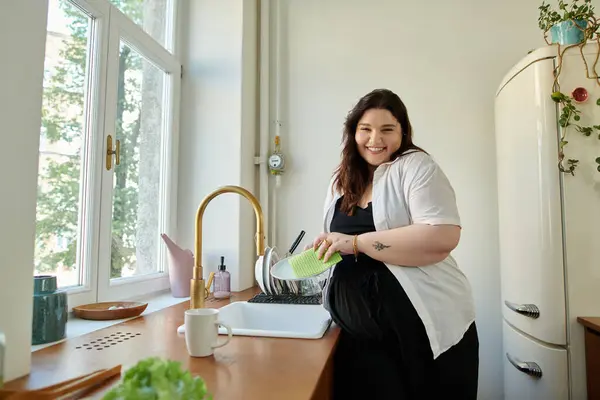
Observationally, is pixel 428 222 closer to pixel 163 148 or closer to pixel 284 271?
pixel 284 271

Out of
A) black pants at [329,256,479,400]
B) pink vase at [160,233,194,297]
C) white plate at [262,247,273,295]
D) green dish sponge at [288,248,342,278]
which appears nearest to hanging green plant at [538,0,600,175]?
black pants at [329,256,479,400]

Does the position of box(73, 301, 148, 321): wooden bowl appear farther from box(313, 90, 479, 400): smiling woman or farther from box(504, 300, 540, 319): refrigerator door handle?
box(504, 300, 540, 319): refrigerator door handle

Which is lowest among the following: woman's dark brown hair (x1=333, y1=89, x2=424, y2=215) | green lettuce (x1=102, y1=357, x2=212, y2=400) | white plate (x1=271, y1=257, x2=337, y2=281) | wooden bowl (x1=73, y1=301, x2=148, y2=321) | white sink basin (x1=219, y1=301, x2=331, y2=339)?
white sink basin (x1=219, y1=301, x2=331, y2=339)

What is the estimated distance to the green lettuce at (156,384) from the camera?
38 cm

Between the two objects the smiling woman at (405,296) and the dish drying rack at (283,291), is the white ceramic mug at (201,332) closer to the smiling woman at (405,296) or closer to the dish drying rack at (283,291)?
the smiling woman at (405,296)

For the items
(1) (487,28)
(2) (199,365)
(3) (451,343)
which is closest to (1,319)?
(2) (199,365)

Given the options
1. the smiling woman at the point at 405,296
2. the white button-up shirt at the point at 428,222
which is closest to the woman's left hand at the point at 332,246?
the smiling woman at the point at 405,296

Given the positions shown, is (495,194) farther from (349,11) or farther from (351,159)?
(349,11)

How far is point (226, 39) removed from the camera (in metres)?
1.97

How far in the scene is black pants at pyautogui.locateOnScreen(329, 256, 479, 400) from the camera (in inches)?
41.0

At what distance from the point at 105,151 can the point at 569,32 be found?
1.61 metres

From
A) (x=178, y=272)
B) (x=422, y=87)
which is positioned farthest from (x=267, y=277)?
(x=422, y=87)

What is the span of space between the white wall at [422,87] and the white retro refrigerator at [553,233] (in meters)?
0.40

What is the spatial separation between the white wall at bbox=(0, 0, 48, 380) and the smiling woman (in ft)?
2.08
